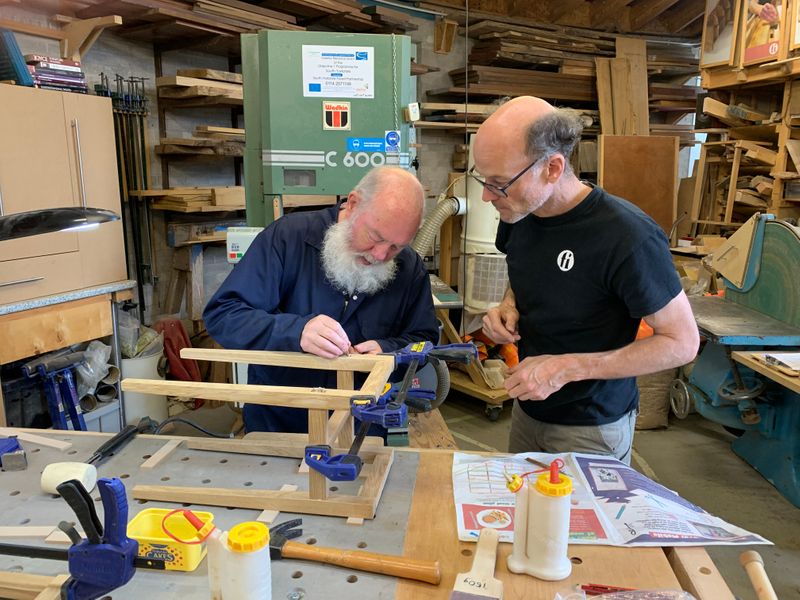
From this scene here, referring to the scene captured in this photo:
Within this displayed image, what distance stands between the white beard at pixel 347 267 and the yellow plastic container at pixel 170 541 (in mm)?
770

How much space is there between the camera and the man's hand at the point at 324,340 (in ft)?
4.36

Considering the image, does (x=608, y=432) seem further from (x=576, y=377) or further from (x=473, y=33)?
(x=473, y=33)

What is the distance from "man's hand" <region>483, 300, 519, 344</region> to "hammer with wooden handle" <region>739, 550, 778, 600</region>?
2.62ft

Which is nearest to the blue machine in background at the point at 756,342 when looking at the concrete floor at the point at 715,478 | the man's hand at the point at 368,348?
the concrete floor at the point at 715,478

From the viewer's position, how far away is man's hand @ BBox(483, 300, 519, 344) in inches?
61.9

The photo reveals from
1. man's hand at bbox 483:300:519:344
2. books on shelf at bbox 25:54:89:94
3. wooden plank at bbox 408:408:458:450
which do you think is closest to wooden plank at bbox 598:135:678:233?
wooden plank at bbox 408:408:458:450

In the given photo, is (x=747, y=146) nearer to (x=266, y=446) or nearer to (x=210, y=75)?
(x=210, y=75)

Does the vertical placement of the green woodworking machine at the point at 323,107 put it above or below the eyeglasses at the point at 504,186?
above

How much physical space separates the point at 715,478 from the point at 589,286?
2.21m

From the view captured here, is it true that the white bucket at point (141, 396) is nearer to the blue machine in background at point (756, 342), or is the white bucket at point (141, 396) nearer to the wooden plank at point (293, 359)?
the wooden plank at point (293, 359)

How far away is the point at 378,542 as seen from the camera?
1.01m

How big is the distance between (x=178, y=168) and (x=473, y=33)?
8.68ft

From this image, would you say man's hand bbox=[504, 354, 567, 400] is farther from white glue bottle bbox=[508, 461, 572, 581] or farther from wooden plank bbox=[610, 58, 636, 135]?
wooden plank bbox=[610, 58, 636, 135]

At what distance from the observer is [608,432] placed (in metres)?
1.48
